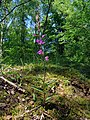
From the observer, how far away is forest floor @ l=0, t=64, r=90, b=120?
3273 mm

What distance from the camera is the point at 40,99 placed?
3473mm

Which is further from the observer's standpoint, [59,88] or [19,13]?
[19,13]

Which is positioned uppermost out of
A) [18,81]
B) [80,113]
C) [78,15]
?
[78,15]

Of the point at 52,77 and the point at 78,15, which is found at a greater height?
the point at 78,15

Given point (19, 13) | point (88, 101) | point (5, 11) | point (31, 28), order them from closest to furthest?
point (88, 101) → point (5, 11) → point (19, 13) → point (31, 28)

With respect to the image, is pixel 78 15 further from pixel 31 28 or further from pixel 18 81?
pixel 31 28

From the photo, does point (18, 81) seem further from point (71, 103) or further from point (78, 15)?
point (78, 15)

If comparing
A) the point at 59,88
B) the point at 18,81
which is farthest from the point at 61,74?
the point at 18,81

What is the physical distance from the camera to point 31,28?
32.8 meters

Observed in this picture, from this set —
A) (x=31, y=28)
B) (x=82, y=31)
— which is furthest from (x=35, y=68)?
(x=31, y=28)

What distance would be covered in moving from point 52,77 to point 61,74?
0.99ft

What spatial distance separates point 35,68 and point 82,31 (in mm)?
10406

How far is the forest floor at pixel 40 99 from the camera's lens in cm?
327

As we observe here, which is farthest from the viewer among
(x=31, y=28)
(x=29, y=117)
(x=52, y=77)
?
(x=31, y=28)
